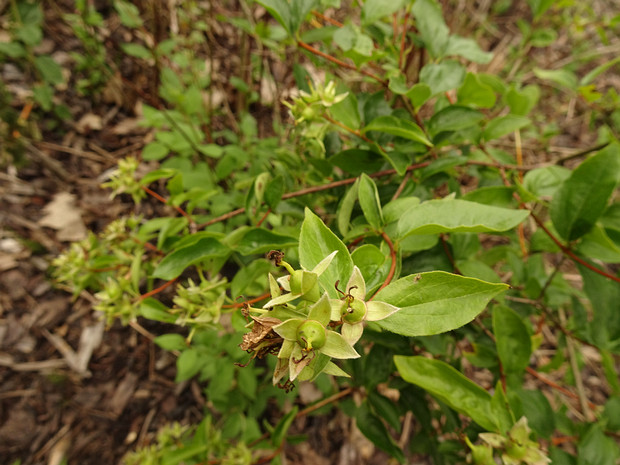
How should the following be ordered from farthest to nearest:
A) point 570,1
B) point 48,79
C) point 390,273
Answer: point 48,79 → point 570,1 → point 390,273

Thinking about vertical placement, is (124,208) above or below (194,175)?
below

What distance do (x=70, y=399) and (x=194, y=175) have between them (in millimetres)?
1254

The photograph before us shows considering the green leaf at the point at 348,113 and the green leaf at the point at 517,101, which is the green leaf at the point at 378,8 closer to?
the green leaf at the point at 348,113

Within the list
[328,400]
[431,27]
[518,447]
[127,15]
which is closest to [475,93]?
[431,27]

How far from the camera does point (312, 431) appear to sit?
1876 millimetres

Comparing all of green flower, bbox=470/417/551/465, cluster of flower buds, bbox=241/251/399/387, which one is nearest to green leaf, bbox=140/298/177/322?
cluster of flower buds, bbox=241/251/399/387

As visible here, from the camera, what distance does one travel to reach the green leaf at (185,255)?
830 millimetres

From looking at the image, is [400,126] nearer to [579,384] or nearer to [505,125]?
[505,125]

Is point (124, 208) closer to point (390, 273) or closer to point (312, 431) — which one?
point (312, 431)

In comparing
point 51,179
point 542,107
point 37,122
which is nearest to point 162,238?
point 51,179

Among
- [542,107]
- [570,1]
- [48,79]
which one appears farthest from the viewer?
[542,107]

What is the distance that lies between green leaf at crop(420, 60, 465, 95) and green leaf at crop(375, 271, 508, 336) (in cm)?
60

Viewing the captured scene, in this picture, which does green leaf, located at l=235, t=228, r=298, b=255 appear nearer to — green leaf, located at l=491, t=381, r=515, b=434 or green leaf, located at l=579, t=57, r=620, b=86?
green leaf, located at l=491, t=381, r=515, b=434

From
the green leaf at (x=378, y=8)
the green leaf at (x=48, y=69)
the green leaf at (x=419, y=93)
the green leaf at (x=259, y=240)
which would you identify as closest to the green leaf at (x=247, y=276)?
the green leaf at (x=259, y=240)
